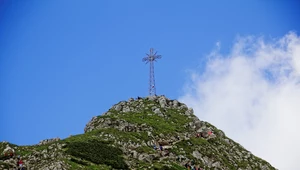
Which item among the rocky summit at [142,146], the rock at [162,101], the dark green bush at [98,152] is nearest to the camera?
the rocky summit at [142,146]

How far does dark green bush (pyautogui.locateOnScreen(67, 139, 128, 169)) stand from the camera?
6838 centimetres

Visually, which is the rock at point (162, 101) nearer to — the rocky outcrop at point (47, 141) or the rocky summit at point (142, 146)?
the rocky summit at point (142, 146)

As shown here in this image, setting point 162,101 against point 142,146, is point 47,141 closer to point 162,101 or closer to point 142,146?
point 142,146

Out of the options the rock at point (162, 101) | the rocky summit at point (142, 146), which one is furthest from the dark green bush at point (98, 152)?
the rock at point (162, 101)

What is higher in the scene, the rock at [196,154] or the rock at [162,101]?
the rock at [162,101]

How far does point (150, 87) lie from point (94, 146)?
49657 mm

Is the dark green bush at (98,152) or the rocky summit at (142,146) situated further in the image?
the dark green bush at (98,152)

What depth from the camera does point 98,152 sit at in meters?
72.1

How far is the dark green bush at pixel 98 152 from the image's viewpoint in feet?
224

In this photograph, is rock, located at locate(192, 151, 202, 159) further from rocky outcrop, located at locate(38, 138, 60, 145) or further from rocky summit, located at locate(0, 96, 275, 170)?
rocky outcrop, located at locate(38, 138, 60, 145)

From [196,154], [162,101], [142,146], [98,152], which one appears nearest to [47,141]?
[98,152]

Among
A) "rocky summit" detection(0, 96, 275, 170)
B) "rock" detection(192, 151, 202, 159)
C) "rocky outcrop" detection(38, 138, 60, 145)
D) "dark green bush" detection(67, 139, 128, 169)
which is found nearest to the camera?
"rocky summit" detection(0, 96, 275, 170)

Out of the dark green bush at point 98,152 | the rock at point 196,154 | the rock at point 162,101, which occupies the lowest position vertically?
the dark green bush at point 98,152

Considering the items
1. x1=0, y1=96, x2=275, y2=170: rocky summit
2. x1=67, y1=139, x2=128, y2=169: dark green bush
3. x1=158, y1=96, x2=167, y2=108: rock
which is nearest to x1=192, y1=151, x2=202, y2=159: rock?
x1=0, y1=96, x2=275, y2=170: rocky summit
